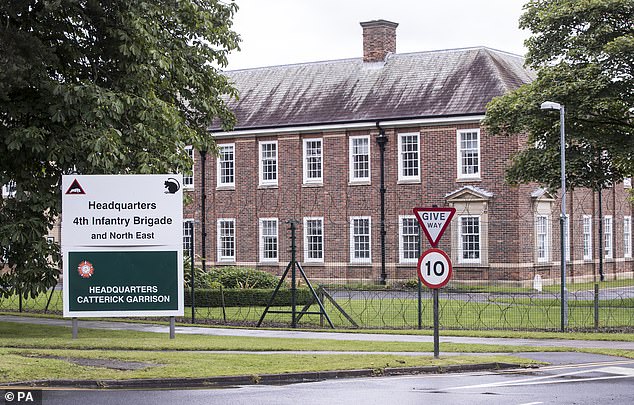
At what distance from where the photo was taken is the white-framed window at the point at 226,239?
5339 cm

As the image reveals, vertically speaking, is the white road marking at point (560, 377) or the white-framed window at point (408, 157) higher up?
the white-framed window at point (408, 157)

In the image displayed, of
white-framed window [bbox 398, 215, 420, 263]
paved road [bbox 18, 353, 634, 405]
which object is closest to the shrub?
white-framed window [bbox 398, 215, 420, 263]

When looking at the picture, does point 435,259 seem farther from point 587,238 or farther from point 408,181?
point 587,238

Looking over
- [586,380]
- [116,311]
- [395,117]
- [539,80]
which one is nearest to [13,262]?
[116,311]

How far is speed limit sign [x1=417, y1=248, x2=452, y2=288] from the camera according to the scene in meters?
17.9

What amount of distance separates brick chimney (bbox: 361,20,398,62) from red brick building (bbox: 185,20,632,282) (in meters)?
0.05

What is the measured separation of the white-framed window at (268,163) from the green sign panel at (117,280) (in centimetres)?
3161

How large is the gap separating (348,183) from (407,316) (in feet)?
65.0

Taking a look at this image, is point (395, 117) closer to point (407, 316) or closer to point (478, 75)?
point (478, 75)

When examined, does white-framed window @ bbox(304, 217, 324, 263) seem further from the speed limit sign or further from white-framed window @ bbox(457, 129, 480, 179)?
the speed limit sign

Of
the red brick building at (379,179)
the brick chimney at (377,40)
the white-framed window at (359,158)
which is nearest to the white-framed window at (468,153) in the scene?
Result: the red brick building at (379,179)

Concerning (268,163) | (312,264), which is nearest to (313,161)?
(268,163)

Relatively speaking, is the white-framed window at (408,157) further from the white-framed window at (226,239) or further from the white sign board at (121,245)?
the white sign board at (121,245)

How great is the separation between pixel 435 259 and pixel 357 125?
105ft
